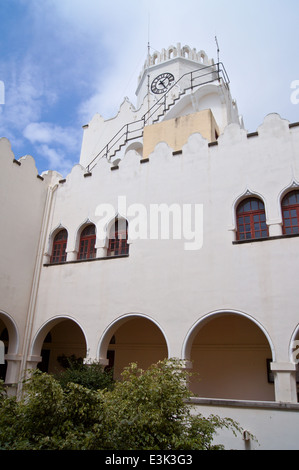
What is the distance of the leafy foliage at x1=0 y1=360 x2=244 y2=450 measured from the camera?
4309mm

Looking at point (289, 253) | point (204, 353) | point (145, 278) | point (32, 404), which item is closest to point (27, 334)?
point (145, 278)

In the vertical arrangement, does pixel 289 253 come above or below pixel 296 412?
above

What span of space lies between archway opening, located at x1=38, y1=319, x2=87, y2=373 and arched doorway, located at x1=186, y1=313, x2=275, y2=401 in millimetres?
4941

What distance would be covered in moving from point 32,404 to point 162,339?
869 centimetres

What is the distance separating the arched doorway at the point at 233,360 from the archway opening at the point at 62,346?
16.2 feet

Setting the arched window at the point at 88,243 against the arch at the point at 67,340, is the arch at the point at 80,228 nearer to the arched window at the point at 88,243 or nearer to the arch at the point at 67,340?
the arched window at the point at 88,243

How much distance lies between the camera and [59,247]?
1313 centimetres

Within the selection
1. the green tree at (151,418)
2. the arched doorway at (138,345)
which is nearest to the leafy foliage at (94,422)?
the green tree at (151,418)

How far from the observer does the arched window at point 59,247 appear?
12.9 meters

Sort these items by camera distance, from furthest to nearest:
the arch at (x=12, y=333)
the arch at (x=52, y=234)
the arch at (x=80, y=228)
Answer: the arch at (x=52, y=234) → the arch at (x=80, y=228) → the arch at (x=12, y=333)

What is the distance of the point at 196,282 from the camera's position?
32.2 feet

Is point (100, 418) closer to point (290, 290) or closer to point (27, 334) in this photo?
point (290, 290)

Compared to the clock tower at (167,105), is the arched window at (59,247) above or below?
below
